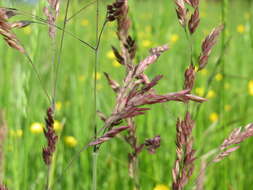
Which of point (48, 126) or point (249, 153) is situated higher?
point (48, 126)

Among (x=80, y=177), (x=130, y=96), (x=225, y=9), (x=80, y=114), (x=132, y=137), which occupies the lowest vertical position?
(x=80, y=177)

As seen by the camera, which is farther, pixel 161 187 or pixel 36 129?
pixel 36 129

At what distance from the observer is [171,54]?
2693 millimetres

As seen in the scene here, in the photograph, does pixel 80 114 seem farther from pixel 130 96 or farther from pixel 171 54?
pixel 171 54

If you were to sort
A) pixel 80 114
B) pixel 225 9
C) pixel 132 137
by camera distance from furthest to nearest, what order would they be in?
pixel 80 114
pixel 225 9
pixel 132 137

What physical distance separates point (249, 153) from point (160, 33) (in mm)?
554

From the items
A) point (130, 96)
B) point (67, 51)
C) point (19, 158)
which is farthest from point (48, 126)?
point (67, 51)

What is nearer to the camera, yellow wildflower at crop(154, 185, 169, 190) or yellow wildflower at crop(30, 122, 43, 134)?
yellow wildflower at crop(154, 185, 169, 190)

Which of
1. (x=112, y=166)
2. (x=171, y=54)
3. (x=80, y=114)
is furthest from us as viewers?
(x=171, y=54)

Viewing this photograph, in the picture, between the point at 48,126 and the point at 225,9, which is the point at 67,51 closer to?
the point at 225,9

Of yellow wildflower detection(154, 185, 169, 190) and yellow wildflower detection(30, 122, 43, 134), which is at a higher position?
yellow wildflower detection(30, 122, 43, 134)

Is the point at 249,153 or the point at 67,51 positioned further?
the point at 67,51

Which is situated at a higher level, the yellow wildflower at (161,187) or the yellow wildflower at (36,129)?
the yellow wildflower at (36,129)

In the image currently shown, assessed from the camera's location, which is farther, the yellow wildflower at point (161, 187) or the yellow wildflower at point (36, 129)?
the yellow wildflower at point (36, 129)
